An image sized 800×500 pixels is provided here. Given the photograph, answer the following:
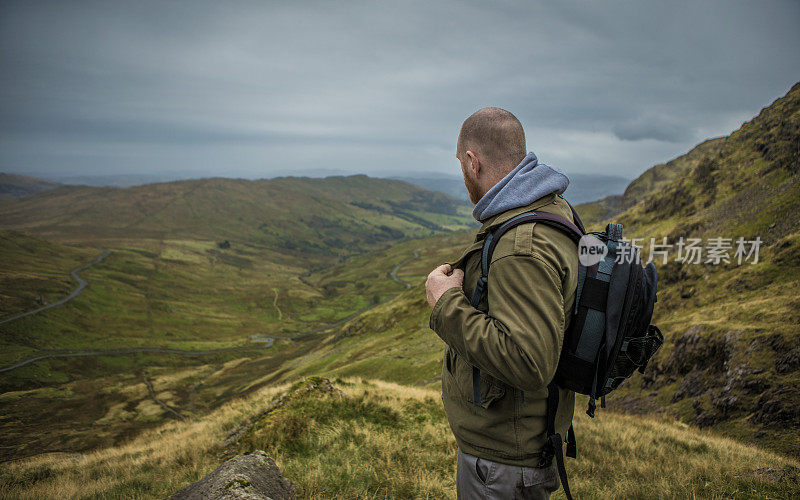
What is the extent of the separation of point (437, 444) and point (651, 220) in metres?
59.9

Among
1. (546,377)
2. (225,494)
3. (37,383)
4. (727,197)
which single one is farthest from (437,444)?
(37,383)

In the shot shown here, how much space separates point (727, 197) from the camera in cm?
3744

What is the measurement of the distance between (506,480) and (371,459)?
552 cm

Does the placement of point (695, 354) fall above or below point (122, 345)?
above

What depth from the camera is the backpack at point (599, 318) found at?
9.46 ft

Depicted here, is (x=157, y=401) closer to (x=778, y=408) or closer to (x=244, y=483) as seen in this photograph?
(x=244, y=483)

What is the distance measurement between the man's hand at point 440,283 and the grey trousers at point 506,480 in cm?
154

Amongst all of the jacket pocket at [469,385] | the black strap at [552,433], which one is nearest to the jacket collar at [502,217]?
the jacket pocket at [469,385]

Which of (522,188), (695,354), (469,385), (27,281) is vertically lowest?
(27,281)

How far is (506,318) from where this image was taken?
100 inches

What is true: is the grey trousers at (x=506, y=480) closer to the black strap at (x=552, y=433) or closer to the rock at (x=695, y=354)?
the black strap at (x=552, y=433)

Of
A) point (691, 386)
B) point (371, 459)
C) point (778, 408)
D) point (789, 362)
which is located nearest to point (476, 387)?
point (371, 459)

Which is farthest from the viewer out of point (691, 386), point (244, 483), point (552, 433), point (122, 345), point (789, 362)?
point (122, 345)

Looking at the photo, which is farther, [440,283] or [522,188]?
[440,283]
